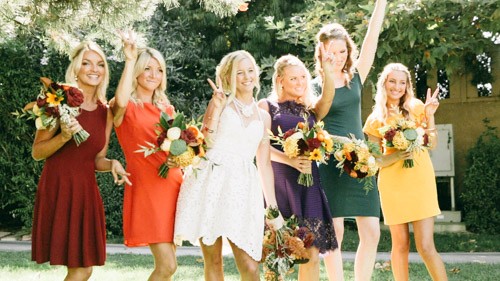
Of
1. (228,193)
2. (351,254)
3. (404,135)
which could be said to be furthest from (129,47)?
(351,254)

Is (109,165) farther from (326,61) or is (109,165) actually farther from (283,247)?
(326,61)

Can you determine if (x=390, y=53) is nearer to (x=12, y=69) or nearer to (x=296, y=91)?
(x=296, y=91)

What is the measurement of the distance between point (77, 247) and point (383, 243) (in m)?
6.64

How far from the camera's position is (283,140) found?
511cm

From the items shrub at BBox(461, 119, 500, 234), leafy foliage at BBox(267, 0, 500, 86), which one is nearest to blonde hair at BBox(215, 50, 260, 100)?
leafy foliage at BBox(267, 0, 500, 86)

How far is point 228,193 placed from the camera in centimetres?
493

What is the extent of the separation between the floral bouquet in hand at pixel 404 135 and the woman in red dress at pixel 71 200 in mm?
2203

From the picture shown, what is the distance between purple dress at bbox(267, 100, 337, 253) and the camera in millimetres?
5219

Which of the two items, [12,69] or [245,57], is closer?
[245,57]

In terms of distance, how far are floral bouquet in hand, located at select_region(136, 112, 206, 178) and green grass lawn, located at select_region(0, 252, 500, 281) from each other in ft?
9.65

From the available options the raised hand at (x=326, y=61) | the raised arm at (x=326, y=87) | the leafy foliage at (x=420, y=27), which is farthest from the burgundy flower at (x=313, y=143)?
the leafy foliage at (x=420, y=27)

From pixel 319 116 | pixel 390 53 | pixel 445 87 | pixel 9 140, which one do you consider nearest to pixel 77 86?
pixel 319 116

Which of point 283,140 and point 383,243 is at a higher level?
point 283,140

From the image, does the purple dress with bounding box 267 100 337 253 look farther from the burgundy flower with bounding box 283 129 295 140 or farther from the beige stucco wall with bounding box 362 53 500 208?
the beige stucco wall with bounding box 362 53 500 208
